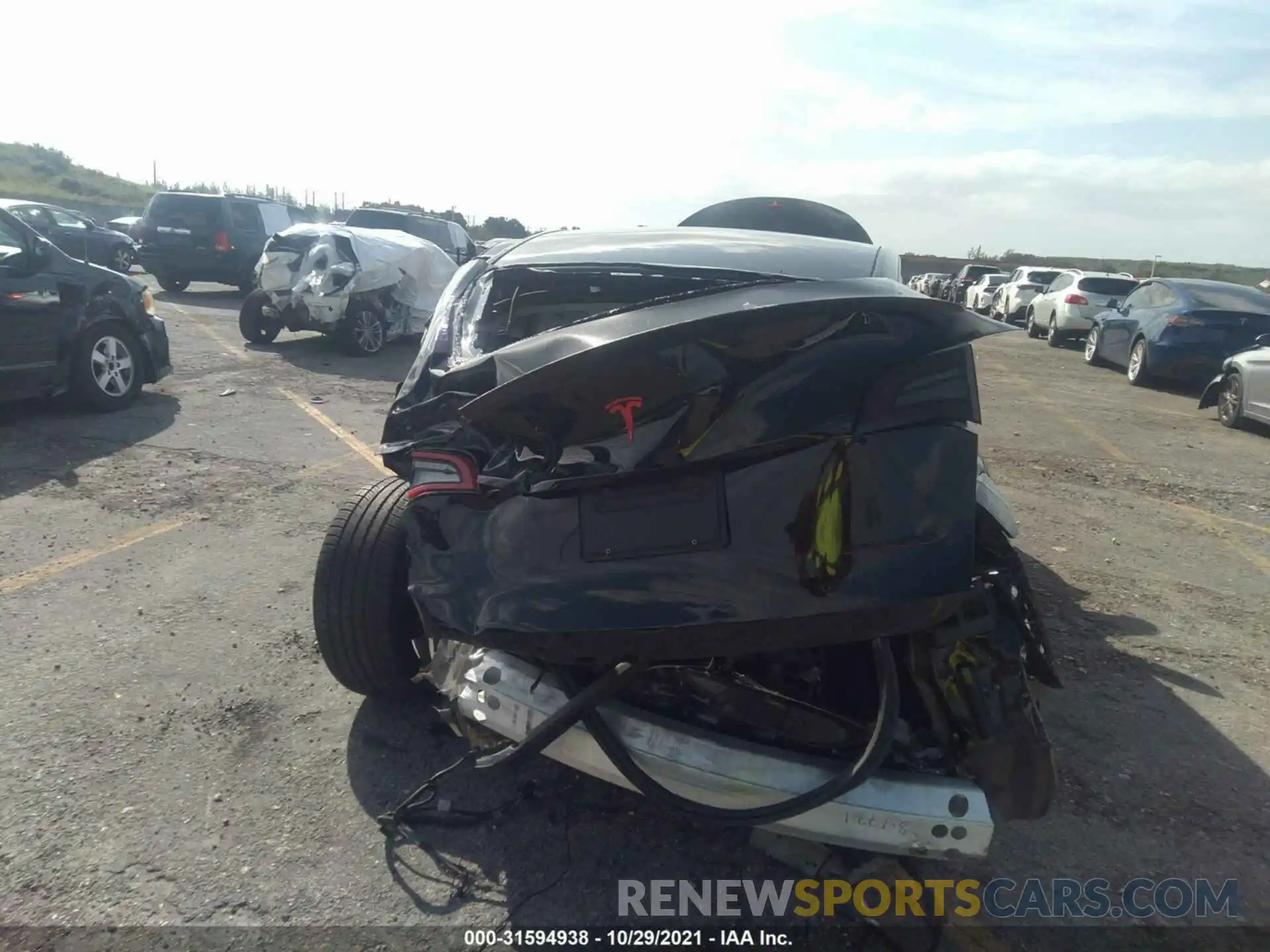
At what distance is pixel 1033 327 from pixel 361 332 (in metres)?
16.0

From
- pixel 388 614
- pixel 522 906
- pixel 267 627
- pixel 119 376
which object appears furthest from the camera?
pixel 119 376

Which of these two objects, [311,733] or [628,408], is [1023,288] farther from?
[628,408]

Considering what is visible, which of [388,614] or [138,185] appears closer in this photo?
[388,614]

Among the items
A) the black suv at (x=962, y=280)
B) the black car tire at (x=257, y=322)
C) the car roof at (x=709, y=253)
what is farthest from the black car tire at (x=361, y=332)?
the black suv at (x=962, y=280)

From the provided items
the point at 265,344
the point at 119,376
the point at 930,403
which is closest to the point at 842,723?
the point at 930,403

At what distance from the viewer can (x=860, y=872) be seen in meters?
2.49

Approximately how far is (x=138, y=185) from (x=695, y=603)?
224 ft

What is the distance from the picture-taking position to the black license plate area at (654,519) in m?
2.21

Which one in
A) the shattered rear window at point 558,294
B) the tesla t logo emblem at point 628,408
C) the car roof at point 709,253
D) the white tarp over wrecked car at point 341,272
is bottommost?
the white tarp over wrecked car at point 341,272

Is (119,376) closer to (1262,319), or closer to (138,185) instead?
(1262,319)

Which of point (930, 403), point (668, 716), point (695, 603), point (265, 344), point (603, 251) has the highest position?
point (603, 251)

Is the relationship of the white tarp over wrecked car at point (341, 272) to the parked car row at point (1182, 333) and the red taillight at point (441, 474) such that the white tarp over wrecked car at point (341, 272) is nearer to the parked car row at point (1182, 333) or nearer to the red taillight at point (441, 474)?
the parked car row at point (1182, 333)

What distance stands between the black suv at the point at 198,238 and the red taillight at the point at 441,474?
16.8m

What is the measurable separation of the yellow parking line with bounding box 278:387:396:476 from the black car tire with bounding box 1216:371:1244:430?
907 cm
